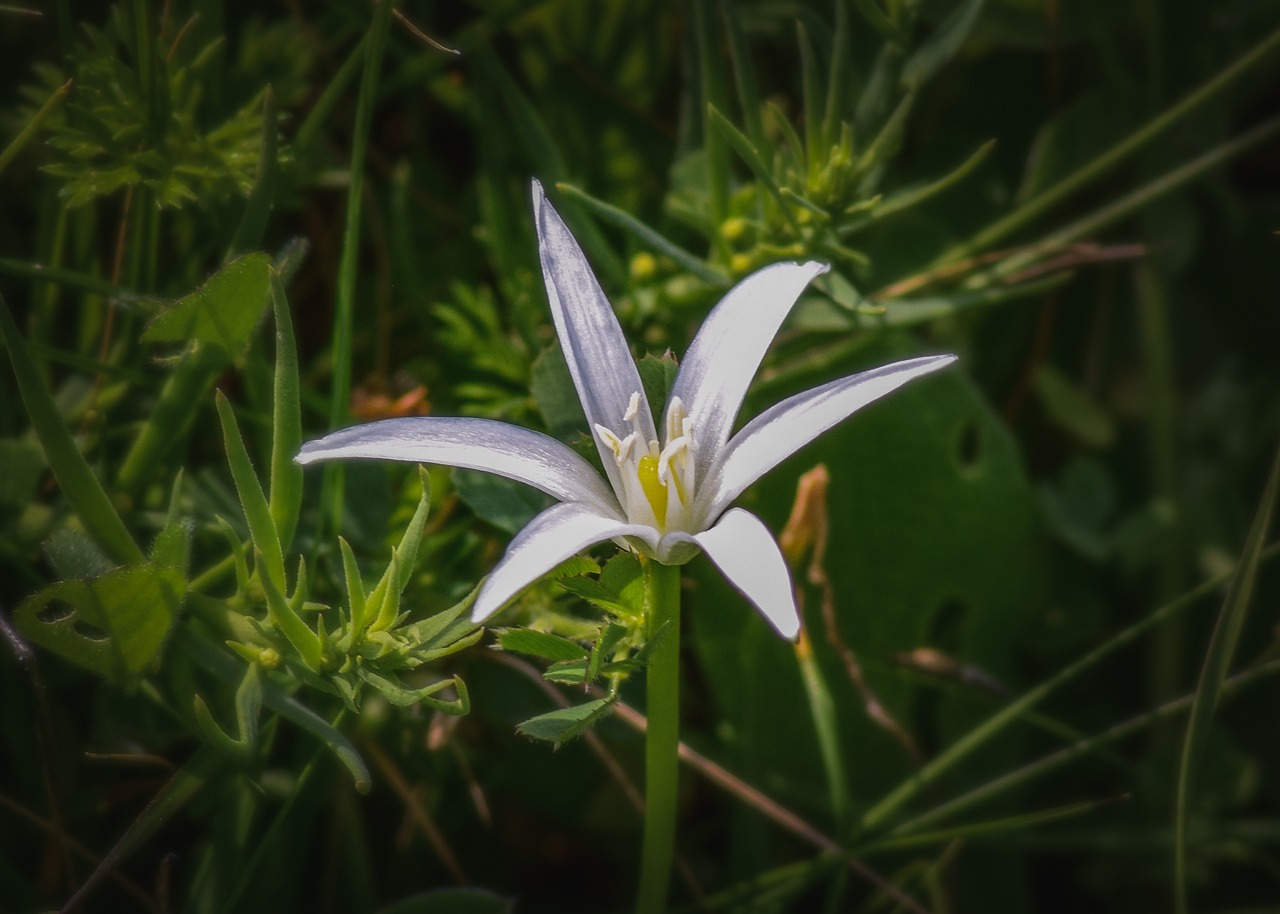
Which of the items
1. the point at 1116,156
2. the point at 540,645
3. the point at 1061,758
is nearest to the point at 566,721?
the point at 540,645

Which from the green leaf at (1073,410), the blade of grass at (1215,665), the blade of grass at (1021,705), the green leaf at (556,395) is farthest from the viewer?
the green leaf at (1073,410)

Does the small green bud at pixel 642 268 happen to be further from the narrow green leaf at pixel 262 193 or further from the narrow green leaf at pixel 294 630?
the narrow green leaf at pixel 294 630

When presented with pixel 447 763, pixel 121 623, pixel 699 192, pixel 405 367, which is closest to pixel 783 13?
pixel 699 192

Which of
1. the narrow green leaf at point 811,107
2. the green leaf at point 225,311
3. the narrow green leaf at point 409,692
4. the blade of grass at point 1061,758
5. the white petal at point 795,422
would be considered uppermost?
the narrow green leaf at point 811,107

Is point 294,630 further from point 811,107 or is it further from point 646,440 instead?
point 811,107

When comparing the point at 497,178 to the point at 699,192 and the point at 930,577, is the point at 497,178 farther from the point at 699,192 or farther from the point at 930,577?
the point at 930,577

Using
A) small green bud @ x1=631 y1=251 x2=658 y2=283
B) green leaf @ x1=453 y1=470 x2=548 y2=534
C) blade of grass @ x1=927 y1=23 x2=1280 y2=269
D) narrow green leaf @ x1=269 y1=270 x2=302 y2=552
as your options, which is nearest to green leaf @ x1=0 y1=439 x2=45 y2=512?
narrow green leaf @ x1=269 y1=270 x2=302 y2=552

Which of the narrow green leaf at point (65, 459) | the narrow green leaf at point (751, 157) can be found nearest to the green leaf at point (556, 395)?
the narrow green leaf at point (751, 157)
